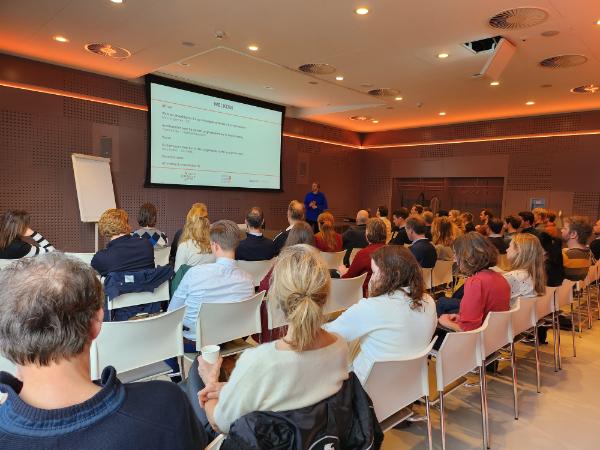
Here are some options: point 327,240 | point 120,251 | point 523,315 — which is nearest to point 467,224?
point 327,240

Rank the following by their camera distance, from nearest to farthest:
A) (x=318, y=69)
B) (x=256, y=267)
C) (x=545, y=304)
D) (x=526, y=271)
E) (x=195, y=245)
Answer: (x=526, y=271) → (x=545, y=304) → (x=195, y=245) → (x=256, y=267) → (x=318, y=69)

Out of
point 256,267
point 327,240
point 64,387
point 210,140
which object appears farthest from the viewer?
point 210,140

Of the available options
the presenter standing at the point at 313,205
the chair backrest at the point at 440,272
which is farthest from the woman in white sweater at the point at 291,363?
the presenter standing at the point at 313,205

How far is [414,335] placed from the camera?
219 cm

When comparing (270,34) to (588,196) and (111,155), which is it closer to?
(111,155)

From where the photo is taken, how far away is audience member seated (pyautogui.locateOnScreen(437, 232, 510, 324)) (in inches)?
112

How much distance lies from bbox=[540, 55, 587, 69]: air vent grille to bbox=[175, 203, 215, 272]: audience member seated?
5406 millimetres

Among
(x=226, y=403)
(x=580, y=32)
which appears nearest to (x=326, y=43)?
(x=580, y=32)

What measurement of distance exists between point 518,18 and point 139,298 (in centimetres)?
483

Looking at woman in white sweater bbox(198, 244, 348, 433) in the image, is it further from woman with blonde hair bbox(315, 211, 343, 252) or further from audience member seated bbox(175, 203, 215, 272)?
woman with blonde hair bbox(315, 211, 343, 252)

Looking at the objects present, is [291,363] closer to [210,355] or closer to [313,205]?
[210,355]

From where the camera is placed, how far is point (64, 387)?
2.98 feet

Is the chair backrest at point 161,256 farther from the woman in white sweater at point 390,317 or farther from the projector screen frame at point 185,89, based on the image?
the projector screen frame at point 185,89

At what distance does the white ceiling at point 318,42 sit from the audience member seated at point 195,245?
2365mm
